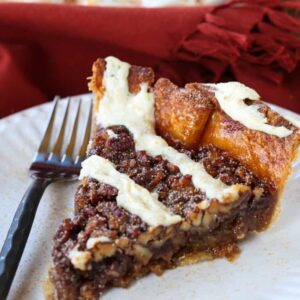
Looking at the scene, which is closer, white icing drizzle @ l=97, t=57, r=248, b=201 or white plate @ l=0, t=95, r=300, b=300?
white plate @ l=0, t=95, r=300, b=300

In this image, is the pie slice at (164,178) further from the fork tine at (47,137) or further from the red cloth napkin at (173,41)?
the red cloth napkin at (173,41)

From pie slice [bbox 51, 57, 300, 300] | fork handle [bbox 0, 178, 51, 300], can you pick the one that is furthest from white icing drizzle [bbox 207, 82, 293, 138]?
fork handle [bbox 0, 178, 51, 300]

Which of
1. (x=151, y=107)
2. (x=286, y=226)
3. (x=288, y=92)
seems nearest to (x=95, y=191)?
(x=151, y=107)

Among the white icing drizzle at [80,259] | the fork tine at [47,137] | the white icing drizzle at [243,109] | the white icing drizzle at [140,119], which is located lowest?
the fork tine at [47,137]

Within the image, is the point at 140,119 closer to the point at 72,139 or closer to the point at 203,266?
the point at 72,139

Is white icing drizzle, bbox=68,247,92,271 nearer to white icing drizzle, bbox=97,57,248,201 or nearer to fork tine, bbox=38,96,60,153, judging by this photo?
white icing drizzle, bbox=97,57,248,201

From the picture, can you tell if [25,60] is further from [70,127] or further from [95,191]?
[95,191]

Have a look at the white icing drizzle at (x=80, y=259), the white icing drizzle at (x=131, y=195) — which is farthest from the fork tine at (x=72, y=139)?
the white icing drizzle at (x=80, y=259)

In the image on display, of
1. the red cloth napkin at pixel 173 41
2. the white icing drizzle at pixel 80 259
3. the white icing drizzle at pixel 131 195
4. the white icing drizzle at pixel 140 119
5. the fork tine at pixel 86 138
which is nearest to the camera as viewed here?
the white icing drizzle at pixel 80 259

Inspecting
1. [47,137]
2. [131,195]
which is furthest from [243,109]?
[47,137]
